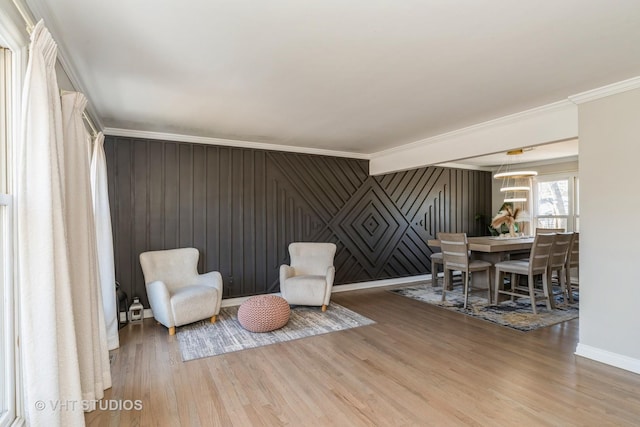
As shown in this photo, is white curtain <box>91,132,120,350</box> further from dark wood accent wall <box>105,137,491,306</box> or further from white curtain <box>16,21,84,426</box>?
white curtain <box>16,21,84,426</box>

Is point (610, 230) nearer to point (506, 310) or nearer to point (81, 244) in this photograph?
point (506, 310)

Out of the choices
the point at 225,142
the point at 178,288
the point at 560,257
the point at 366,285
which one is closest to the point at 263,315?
the point at 178,288

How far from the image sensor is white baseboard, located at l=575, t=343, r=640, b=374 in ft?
8.83

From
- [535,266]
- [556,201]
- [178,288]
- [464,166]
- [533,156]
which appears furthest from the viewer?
[464,166]

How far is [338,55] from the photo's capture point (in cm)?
230

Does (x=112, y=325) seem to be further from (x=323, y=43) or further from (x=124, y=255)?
(x=323, y=43)

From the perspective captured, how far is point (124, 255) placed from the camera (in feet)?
13.8

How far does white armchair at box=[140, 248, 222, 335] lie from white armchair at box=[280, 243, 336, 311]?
935 mm

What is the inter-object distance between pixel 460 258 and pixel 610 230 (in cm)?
197

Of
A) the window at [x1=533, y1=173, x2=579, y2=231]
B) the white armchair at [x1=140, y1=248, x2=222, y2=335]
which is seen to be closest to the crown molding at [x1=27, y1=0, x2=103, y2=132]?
the white armchair at [x1=140, y1=248, x2=222, y2=335]

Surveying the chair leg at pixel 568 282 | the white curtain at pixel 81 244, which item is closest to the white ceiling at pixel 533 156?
the chair leg at pixel 568 282

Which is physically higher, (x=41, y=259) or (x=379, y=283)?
(x=41, y=259)

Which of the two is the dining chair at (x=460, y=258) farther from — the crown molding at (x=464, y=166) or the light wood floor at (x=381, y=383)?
the crown molding at (x=464, y=166)

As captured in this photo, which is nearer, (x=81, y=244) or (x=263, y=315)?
(x=81, y=244)
